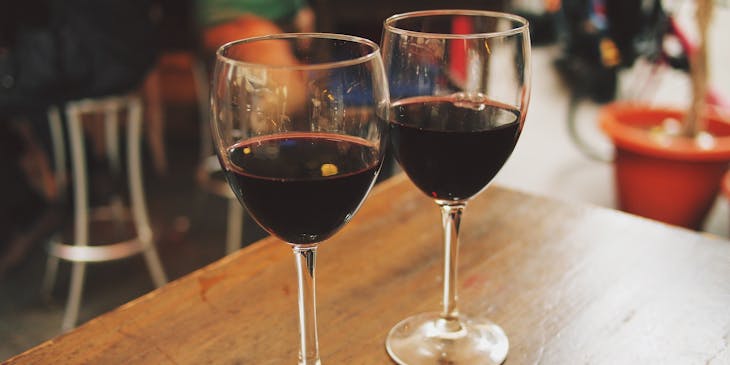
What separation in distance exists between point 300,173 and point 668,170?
67.4 inches

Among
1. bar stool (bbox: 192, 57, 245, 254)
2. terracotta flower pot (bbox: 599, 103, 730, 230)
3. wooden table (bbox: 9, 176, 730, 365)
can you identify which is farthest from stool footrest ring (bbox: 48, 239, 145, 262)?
terracotta flower pot (bbox: 599, 103, 730, 230)

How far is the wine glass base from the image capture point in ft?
1.95

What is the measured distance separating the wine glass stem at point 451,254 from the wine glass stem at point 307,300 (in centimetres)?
14

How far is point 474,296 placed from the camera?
70cm

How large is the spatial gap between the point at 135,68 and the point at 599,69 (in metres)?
2.67

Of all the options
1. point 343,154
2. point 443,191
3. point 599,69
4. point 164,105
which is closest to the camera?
point 343,154

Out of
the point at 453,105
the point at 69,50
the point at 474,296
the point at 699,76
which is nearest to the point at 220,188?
the point at 69,50

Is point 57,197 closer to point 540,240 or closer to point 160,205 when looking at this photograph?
point 160,205

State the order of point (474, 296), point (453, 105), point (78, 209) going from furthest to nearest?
point (78, 209) < point (474, 296) < point (453, 105)

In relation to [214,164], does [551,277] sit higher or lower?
higher

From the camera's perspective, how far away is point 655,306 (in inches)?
26.5

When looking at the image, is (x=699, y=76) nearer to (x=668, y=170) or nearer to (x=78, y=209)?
(x=668, y=170)

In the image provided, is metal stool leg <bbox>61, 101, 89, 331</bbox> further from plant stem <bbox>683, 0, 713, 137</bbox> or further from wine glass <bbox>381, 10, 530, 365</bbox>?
plant stem <bbox>683, 0, 713, 137</bbox>

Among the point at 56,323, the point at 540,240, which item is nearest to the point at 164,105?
the point at 56,323
